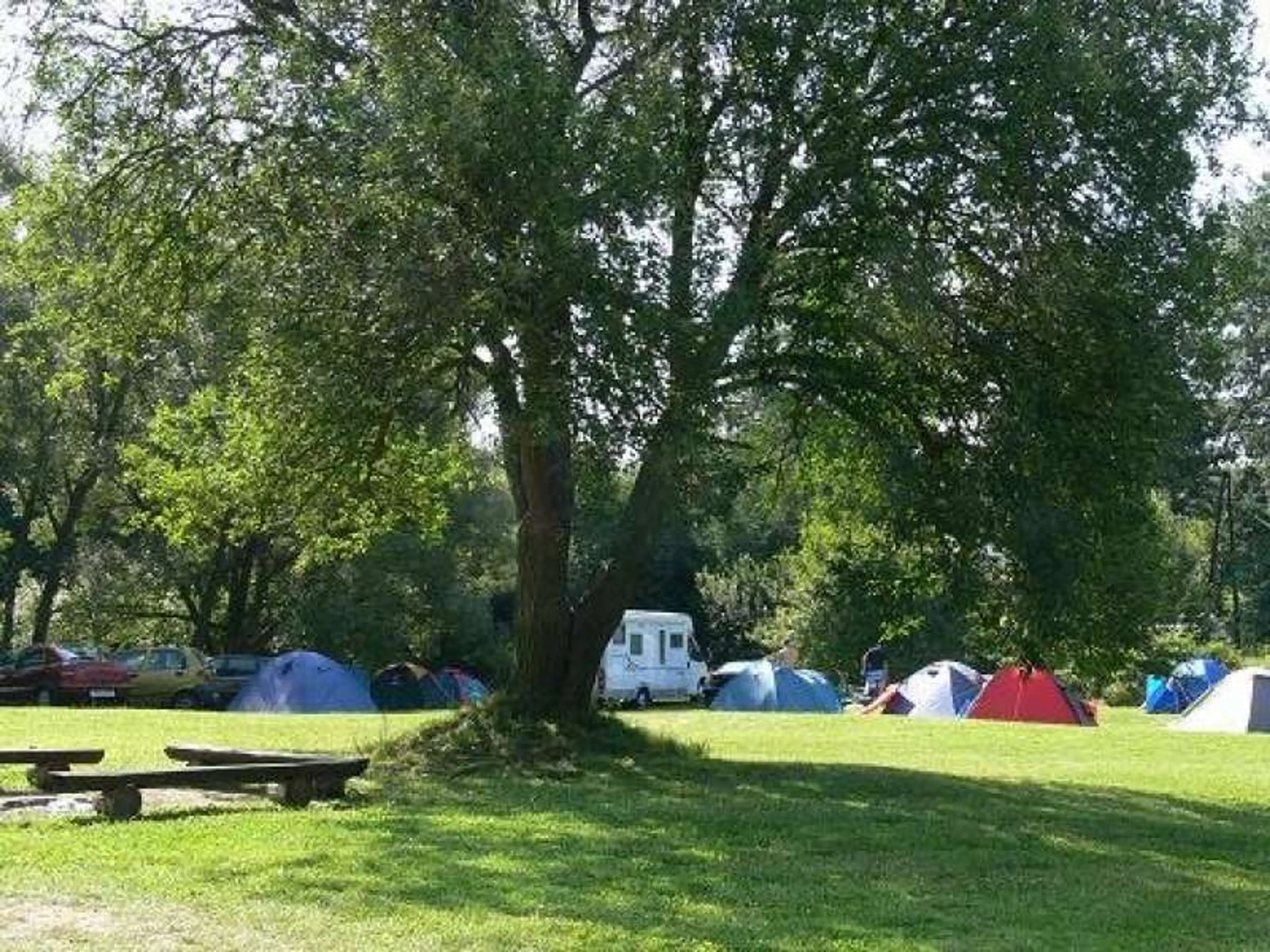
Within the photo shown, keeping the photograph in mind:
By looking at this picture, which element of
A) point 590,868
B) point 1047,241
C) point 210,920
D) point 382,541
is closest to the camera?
point 210,920

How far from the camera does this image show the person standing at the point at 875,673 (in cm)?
3647

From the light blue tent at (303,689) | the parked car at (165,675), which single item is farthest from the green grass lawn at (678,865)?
the parked car at (165,675)

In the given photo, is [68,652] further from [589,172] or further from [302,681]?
[589,172]

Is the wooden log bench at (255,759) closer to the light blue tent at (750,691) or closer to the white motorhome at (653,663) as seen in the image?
the light blue tent at (750,691)

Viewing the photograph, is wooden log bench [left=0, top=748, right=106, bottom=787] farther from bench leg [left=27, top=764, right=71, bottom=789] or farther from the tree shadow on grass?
the tree shadow on grass

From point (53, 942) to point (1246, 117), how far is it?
41.2ft

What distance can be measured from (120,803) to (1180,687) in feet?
110

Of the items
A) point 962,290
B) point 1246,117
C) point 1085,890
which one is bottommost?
point 1085,890

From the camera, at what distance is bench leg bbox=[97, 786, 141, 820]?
11.2 meters

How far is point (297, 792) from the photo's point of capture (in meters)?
12.2

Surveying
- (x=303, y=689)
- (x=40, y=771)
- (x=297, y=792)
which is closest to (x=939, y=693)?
(x=303, y=689)

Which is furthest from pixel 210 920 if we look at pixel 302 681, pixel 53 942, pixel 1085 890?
pixel 302 681

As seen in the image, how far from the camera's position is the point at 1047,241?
14086 mm

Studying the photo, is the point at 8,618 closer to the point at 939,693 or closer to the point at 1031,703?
the point at 939,693
